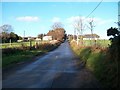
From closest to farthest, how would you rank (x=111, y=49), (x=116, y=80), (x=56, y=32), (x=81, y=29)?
1. (x=116, y=80)
2. (x=111, y=49)
3. (x=81, y=29)
4. (x=56, y=32)

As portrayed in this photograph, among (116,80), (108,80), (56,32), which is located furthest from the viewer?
(56,32)

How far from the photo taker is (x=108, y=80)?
12.3m

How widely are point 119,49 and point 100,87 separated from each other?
208cm

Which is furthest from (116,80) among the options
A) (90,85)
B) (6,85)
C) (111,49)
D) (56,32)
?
(56,32)

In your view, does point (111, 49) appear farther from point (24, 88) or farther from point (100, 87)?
point (24, 88)

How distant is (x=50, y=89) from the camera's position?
1145 centimetres

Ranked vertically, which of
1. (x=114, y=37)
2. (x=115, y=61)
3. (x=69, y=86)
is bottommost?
(x=69, y=86)

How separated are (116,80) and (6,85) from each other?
508cm

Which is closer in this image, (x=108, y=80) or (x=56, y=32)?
(x=108, y=80)

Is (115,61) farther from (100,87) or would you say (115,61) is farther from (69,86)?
(69,86)

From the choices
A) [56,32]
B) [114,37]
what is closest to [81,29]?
[114,37]

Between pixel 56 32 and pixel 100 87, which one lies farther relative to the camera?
pixel 56 32

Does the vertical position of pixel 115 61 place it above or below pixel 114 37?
below

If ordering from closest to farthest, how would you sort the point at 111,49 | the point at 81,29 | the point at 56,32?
the point at 111,49, the point at 81,29, the point at 56,32
